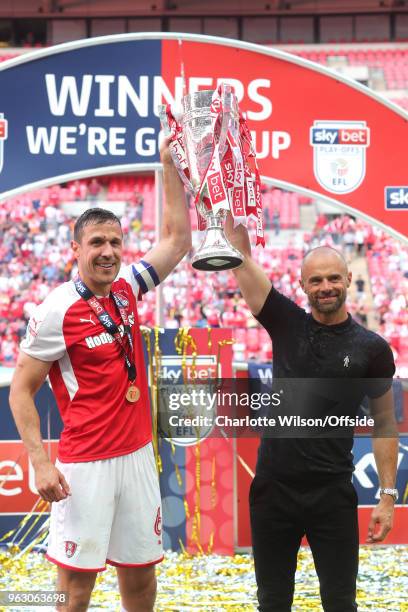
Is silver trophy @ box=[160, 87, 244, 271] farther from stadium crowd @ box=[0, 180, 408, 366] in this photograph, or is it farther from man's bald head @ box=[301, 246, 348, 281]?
stadium crowd @ box=[0, 180, 408, 366]

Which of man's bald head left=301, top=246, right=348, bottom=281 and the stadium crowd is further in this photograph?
the stadium crowd

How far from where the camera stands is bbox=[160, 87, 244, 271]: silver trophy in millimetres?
2676

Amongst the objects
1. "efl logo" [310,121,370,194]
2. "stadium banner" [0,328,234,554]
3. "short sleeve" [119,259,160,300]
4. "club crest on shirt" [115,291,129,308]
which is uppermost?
"efl logo" [310,121,370,194]

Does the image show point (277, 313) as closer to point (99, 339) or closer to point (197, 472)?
point (99, 339)

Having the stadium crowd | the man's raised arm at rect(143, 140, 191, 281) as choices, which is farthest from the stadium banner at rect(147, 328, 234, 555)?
the stadium crowd

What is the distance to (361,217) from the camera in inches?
191

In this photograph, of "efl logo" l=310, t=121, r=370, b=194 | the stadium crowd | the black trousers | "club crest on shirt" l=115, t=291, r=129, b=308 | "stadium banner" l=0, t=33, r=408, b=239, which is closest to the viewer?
the black trousers

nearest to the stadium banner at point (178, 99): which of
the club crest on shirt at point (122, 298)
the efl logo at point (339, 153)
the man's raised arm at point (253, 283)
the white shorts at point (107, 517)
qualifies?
the efl logo at point (339, 153)

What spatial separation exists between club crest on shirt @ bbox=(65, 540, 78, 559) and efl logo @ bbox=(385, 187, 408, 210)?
10.0ft

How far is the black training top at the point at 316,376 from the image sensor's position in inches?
104

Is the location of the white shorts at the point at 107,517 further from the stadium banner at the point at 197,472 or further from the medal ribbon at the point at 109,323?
the stadium banner at the point at 197,472

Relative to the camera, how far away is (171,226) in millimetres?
3094

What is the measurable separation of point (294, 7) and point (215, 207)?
20337 mm

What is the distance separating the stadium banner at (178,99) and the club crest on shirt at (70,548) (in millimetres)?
2458
